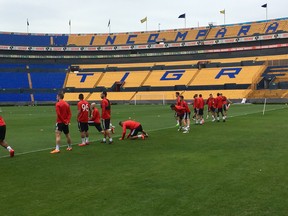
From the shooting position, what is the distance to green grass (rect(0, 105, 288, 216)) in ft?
20.0

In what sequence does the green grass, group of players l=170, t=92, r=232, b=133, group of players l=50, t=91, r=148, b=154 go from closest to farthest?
the green grass → group of players l=50, t=91, r=148, b=154 → group of players l=170, t=92, r=232, b=133

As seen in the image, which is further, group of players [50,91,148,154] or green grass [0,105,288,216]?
group of players [50,91,148,154]

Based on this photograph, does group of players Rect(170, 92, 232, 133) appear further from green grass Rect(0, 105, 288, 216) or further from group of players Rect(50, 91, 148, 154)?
green grass Rect(0, 105, 288, 216)

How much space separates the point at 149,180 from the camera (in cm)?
805

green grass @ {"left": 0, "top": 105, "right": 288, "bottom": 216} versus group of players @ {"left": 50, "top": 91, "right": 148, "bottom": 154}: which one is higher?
group of players @ {"left": 50, "top": 91, "right": 148, "bottom": 154}

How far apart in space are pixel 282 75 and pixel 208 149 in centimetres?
5963

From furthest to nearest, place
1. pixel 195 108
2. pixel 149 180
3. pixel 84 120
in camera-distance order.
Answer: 1. pixel 195 108
2. pixel 84 120
3. pixel 149 180

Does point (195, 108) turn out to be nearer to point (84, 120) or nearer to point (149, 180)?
point (84, 120)

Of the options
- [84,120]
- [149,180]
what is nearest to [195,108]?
[84,120]

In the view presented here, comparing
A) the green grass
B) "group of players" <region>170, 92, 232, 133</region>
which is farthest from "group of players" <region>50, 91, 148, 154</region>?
"group of players" <region>170, 92, 232, 133</region>

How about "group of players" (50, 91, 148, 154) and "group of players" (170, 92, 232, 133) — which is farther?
"group of players" (170, 92, 232, 133)

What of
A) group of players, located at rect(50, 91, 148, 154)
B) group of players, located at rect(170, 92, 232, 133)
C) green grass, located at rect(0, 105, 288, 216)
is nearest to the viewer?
green grass, located at rect(0, 105, 288, 216)

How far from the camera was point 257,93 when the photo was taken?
6378cm

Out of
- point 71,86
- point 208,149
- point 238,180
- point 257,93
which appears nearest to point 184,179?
point 238,180
